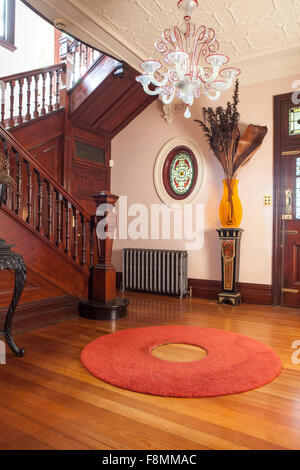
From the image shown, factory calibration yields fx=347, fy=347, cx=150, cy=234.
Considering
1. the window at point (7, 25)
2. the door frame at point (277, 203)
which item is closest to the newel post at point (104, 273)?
the door frame at point (277, 203)

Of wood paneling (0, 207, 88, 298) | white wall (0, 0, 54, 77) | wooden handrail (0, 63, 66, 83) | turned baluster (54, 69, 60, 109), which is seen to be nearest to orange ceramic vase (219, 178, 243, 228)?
wood paneling (0, 207, 88, 298)

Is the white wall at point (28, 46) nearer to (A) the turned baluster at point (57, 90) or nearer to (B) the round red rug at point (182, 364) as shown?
(A) the turned baluster at point (57, 90)

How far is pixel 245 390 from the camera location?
2135 millimetres

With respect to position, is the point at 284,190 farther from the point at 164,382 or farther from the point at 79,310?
the point at 164,382

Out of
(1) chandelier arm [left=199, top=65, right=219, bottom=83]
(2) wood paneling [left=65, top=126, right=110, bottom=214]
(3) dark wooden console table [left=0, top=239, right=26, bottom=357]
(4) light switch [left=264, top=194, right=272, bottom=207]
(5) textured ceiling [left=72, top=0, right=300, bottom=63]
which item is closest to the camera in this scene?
(3) dark wooden console table [left=0, top=239, right=26, bottom=357]

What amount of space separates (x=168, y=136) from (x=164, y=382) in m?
4.56

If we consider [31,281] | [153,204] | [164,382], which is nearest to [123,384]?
[164,382]

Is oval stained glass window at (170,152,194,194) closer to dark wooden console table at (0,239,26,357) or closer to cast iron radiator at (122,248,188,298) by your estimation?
cast iron radiator at (122,248,188,298)

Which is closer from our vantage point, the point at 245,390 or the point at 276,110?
the point at 245,390

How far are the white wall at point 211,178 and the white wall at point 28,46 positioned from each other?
8.64ft

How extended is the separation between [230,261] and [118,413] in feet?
11.1

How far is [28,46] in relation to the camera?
7.33 metres

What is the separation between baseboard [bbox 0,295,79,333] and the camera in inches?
132

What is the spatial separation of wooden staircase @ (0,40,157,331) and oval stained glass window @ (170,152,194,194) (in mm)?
1264
